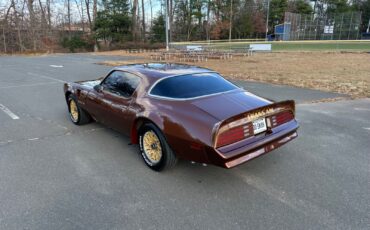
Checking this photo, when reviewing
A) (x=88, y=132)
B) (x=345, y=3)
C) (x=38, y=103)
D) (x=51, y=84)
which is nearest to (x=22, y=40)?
(x=51, y=84)

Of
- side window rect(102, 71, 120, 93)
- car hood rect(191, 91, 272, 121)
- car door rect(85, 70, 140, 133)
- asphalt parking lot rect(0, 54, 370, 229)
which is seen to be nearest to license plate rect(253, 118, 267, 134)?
car hood rect(191, 91, 272, 121)

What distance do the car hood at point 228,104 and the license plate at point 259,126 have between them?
18 centimetres

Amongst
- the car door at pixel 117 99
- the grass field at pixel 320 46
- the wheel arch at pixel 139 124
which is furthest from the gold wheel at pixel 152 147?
the grass field at pixel 320 46

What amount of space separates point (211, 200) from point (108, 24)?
45936 millimetres

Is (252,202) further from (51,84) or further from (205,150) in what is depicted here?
(51,84)

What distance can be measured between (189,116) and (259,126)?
2.87 feet

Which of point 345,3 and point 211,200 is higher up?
point 345,3

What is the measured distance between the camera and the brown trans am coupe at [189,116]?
121 inches

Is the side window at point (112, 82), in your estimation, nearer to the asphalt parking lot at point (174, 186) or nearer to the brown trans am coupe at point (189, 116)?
the brown trans am coupe at point (189, 116)

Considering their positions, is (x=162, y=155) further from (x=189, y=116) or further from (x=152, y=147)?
(x=189, y=116)

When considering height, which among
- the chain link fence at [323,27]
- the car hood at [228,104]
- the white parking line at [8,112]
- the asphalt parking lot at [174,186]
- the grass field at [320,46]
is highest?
the chain link fence at [323,27]

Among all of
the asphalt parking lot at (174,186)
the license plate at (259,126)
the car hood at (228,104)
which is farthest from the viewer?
the license plate at (259,126)

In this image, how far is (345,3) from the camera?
66.8 m

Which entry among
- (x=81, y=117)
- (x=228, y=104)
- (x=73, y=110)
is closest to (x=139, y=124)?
(x=228, y=104)
